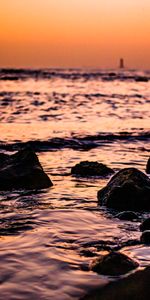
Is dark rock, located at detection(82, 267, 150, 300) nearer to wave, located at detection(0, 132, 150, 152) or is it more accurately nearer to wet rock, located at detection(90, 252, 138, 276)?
wet rock, located at detection(90, 252, 138, 276)

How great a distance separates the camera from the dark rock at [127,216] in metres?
5.79

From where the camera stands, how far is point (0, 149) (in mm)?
12055

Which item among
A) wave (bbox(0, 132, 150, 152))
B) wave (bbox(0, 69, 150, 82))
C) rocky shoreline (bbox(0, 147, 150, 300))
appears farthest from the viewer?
wave (bbox(0, 69, 150, 82))

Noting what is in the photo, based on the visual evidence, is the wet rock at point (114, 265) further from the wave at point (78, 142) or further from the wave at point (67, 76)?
the wave at point (67, 76)

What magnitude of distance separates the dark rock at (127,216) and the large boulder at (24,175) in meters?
2.00

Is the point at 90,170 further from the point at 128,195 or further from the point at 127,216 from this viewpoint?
the point at 127,216

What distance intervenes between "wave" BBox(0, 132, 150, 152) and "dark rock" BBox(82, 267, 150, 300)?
26.6 ft

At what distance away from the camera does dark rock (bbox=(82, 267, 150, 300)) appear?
338cm

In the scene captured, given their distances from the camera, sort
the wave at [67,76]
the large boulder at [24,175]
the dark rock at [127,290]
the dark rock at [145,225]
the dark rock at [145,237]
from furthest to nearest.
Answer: the wave at [67,76] → the large boulder at [24,175] → the dark rock at [145,225] → the dark rock at [145,237] → the dark rock at [127,290]

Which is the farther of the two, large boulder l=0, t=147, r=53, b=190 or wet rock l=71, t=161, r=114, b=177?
wet rock l=71, t=161, r=114, b=177

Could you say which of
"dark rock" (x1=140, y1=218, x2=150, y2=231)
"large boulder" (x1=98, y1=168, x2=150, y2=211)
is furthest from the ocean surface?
"large boulder" (x1=98, y1=168, x2=150, y2=211)

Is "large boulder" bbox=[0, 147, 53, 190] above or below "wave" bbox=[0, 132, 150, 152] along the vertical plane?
above

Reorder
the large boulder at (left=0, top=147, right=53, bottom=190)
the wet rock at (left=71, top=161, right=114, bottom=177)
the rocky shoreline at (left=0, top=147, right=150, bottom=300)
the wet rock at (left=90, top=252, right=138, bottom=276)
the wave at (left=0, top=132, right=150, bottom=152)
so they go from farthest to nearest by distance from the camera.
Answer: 1. the wave at (left=0, top=132, right=150, bottom=152)
2. the wet rock at (left=71, top=161, right=114, bottom=177)
3. the large boulder at (left=0, top=147, right=53, bottom=190)
4. the wet rock at (left=90, top=252, right=138, bottom=276)
5. the rocky shoreline at (left=0, top=147, right=150, bottom=300)

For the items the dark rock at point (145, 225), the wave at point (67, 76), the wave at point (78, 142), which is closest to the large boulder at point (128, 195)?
the dark rock at point (145, 225)
